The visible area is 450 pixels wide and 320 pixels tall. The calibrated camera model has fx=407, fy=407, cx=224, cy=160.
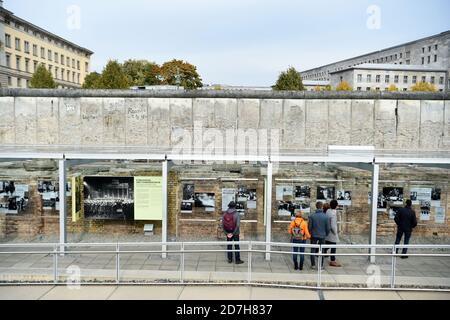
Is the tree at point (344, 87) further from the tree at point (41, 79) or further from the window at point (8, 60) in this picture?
the window at point (8, 60)

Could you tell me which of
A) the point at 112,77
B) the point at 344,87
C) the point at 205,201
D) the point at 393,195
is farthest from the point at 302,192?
the point at 344,87

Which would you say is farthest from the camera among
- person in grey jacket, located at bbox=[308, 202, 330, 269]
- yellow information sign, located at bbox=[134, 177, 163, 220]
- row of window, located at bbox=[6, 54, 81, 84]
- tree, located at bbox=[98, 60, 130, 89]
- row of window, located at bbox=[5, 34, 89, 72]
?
row of window, located at bbox=[6, 54, 81, 84]

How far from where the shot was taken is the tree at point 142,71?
65.9 m

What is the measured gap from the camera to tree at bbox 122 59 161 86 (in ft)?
216

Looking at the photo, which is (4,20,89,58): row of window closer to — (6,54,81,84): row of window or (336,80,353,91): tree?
(6,54,81,84): row of window

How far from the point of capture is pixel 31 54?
63094 millimetres

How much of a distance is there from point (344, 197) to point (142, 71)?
64302 millimetres

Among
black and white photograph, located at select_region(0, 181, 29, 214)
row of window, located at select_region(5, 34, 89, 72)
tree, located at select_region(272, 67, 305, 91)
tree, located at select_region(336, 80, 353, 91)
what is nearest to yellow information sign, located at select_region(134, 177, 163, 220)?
black and white photograph, located at select_region(0, 181, 29, 214)

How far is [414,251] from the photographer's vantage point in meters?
9.52

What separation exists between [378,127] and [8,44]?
57681mm

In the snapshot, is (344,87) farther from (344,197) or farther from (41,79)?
(344,197)

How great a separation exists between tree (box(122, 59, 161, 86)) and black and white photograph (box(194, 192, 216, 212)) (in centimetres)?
5699
